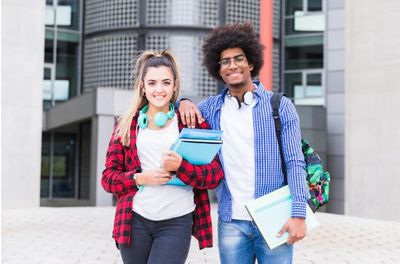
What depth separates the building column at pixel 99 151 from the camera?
64.1 feet

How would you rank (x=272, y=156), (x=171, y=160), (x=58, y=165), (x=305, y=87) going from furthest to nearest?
(x=305, y=87) → (x=58, y=165) → (x=272, y=156) → (x=171, y=160)

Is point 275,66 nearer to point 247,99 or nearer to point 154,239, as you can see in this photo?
point 247,99

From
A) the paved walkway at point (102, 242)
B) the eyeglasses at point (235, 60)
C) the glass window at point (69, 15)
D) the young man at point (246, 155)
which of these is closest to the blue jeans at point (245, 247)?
the young man at point (246, 155)

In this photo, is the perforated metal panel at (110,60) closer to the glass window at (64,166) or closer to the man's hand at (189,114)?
the glass window at (64,166)

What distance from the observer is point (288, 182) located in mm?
3475

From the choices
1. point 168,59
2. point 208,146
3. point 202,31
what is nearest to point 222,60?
point 168,59

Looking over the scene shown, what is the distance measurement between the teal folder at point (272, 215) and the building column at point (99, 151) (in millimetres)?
16343

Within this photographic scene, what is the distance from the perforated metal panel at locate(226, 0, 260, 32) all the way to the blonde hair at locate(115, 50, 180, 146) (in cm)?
2016

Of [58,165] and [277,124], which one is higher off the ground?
[277,124]

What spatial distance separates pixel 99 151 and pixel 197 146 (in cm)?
1661

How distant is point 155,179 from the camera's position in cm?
336
